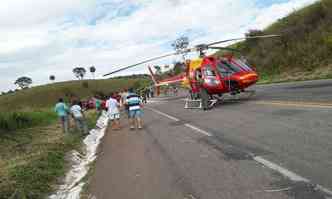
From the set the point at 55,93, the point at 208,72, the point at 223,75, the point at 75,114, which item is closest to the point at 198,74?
the point at 208,72

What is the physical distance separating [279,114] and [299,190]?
22.3 ft

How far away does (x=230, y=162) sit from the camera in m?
6.50

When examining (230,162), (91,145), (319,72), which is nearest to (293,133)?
(230,162)

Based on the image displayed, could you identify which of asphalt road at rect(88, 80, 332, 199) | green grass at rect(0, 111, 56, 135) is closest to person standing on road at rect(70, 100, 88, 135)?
green grass at rect(0, 111, 56, 135)

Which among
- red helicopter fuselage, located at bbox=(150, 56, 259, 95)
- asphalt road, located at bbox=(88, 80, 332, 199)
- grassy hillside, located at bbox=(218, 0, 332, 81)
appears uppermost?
grassy hillside, located at bbox=(218, 0, 332, 81)

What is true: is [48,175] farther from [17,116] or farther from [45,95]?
[45,95]

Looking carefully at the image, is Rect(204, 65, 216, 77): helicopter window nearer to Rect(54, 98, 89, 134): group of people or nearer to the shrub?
Rect(54, 98, 89, 134): group of people

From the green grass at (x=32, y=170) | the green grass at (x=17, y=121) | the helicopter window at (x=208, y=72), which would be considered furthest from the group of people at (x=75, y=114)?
the helicopter window at (x=208, y=72)

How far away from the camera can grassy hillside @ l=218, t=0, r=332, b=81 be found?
87.6 feet

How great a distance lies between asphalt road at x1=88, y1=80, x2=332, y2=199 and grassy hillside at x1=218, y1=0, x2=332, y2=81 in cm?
1486

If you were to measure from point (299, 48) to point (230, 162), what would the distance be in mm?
26782

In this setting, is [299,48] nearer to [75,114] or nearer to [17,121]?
[75,114]

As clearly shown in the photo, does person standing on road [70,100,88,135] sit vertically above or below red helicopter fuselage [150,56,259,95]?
below

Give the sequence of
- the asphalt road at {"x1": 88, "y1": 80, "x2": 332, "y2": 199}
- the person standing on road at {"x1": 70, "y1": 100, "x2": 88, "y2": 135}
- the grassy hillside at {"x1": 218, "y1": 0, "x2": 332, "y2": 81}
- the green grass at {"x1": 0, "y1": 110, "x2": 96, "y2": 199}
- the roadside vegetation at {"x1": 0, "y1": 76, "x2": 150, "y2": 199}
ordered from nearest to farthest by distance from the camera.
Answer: the asphalt road at {"x1": 88, "y1": 80, "x2": 332, "y2": 199}, the green grass at {"x1": 0, "y1": 110, "x2": 96, "y2": 199}, the roadside vegetation at {"x1": 0, "y1": 76, "x2": 150, "y2": 199}, the person standing on road at {"x1": 70, "y1": 100, "x2": 88, "y2": 135}, the grassy hillside at {"x1": 218, "y1": 0, "x2": 332, "y2": 81}
